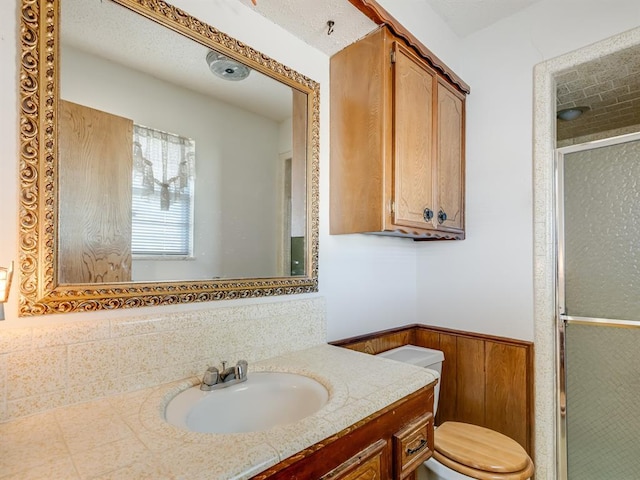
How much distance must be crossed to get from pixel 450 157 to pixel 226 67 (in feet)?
3.88

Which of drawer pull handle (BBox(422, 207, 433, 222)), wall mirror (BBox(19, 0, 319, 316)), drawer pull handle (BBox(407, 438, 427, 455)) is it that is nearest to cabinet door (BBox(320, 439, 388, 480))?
drawer pull handle (BBox(407, 438, 427, 455))

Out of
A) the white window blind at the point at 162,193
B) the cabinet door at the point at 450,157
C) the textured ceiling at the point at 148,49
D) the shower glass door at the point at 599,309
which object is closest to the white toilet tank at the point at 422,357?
the shower glass door at the point at 599,309

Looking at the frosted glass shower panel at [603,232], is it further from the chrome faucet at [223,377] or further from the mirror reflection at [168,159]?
the chrome faucet at [223,377]

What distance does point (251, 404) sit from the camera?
41.6 inches

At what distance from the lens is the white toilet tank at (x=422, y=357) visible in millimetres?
1736

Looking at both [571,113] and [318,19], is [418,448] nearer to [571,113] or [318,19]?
[318,19]

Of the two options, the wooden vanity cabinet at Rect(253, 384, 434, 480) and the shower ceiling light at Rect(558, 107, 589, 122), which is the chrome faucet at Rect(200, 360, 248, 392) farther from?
the shower ceiling light at Rect(558, 107, 589, 122)

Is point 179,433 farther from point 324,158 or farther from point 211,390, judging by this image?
point 324,158

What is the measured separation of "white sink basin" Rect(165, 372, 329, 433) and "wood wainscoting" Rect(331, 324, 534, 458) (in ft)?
1.67

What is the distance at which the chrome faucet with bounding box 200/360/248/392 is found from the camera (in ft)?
3.35

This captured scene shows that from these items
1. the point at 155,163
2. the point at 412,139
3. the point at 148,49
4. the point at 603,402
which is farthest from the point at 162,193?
the point at 603,402

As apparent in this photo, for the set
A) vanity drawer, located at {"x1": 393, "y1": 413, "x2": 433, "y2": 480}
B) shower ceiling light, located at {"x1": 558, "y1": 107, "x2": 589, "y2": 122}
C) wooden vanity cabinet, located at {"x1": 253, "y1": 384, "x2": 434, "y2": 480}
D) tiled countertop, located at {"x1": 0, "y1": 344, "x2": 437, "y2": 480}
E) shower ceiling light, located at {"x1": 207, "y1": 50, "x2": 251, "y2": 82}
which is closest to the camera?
tiled countertop, located at {"x1": 0, "y1": 344, "x2": 437, "y2": 480}

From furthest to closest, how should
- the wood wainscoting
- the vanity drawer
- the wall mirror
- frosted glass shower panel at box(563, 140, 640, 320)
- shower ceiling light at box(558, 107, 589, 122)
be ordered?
shower ceiling light at box(558, 107, 589, 122) < the wood wainscoting < frosted glass shower panel at box(563, 140, 640, 320) < the vanity drawer < the wall mirror

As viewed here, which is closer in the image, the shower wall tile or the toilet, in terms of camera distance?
the shower wall tile
